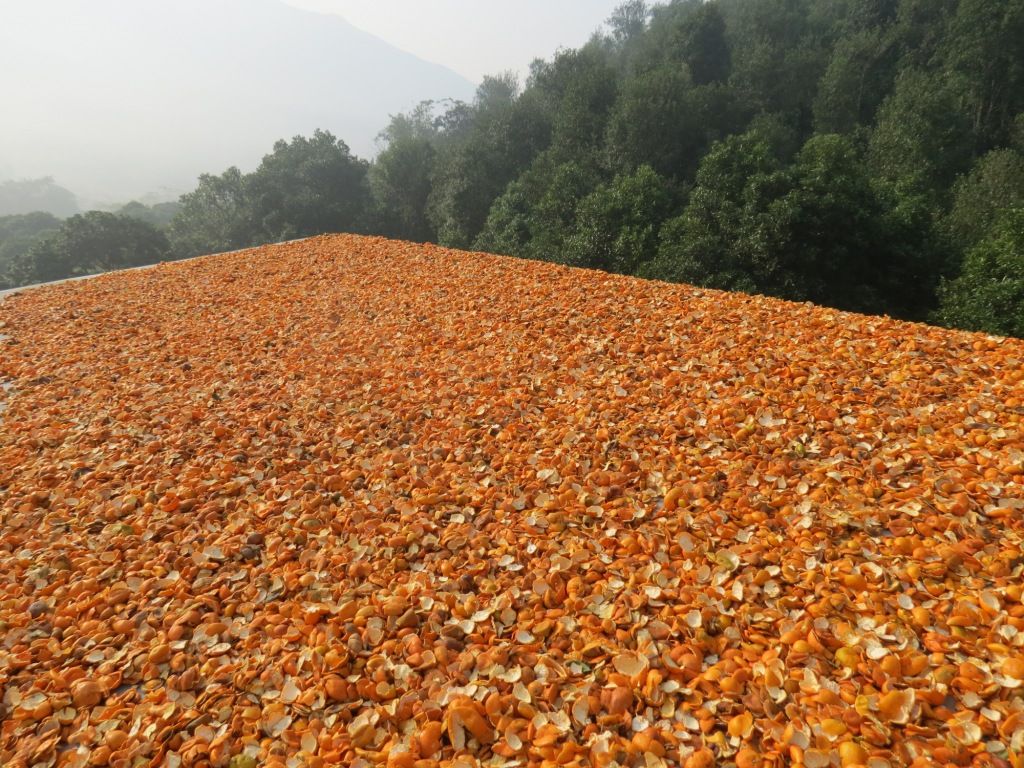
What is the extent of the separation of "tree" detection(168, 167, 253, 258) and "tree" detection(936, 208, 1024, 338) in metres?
24.9

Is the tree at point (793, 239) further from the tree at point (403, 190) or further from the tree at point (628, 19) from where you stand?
the tree at point (628, 19)

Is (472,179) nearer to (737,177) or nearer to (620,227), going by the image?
(620,227)

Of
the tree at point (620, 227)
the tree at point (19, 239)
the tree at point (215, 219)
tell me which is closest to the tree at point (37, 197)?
the tree at point (19, 239)

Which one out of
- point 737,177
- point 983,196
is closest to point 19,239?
point 737,177

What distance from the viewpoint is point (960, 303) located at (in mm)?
9766

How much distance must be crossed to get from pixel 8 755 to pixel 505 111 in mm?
26712

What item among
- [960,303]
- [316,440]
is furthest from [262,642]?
[960,303]

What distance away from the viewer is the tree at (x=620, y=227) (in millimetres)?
13163

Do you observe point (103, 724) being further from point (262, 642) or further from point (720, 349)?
point (720, 349)

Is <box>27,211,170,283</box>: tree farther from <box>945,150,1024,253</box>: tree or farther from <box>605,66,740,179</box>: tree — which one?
<box>945,150,1024,253</box>: tree

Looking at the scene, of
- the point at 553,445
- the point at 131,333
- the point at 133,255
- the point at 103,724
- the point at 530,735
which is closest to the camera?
the point at 530,735

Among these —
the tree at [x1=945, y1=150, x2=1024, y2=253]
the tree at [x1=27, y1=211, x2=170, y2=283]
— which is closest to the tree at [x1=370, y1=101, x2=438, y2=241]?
the tree at [x1=27, y1=211, x2=170, y2=283]

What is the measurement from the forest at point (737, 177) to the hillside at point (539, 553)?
7799mm

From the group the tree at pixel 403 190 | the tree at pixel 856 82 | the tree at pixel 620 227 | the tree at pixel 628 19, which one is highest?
the tree at pixel 628 19
